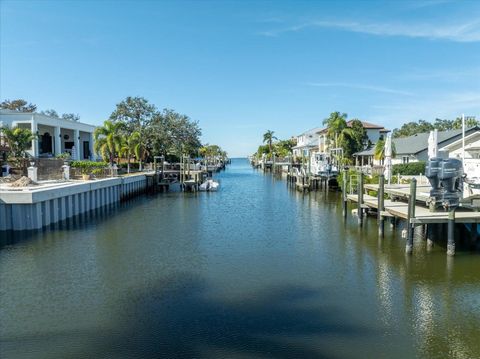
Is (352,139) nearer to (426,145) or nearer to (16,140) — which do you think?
(426,145)

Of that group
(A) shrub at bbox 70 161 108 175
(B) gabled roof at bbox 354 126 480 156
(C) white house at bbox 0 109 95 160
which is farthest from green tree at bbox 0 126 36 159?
(B) gabled roof at bbox 354 126 480 156

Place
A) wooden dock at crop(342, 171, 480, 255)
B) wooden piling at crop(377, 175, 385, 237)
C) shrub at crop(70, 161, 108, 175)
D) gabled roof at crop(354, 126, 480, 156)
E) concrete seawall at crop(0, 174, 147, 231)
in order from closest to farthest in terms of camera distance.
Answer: wooden dock at crop(342, 171, 480, 255) → wooden piling at crop(377, 175, 385, 237) → concrete seawall at crop(0, 174, 147, 231) → shrub at crop(70, 161, 108, 175) → gabled roof at crop(354, 126, 480, 156)

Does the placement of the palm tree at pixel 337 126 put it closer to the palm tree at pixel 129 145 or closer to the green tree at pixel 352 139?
the green tree at pixel 352 139

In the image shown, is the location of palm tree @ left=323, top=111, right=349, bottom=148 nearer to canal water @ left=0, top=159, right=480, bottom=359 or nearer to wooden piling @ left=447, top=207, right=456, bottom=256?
canal water @ left=0, top=159, right=480, bottom=359

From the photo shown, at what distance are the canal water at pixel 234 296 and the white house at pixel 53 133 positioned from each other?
25.2 meters

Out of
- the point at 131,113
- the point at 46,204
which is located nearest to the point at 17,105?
the point at 131,113

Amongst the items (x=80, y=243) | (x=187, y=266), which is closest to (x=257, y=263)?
(x=187, y=266)

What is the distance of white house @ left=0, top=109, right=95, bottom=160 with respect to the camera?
42.9 meters

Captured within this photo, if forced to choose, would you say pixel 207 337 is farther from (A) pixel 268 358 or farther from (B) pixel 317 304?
(B) pixel 317 304

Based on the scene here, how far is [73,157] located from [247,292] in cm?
4345

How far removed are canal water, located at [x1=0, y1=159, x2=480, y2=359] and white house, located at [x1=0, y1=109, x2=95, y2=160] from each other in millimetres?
25159

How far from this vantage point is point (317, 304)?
39.3ft

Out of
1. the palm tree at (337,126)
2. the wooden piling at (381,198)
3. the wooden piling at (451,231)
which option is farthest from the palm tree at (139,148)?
the wooden piling at (451,231)

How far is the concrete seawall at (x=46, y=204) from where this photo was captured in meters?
21.4
